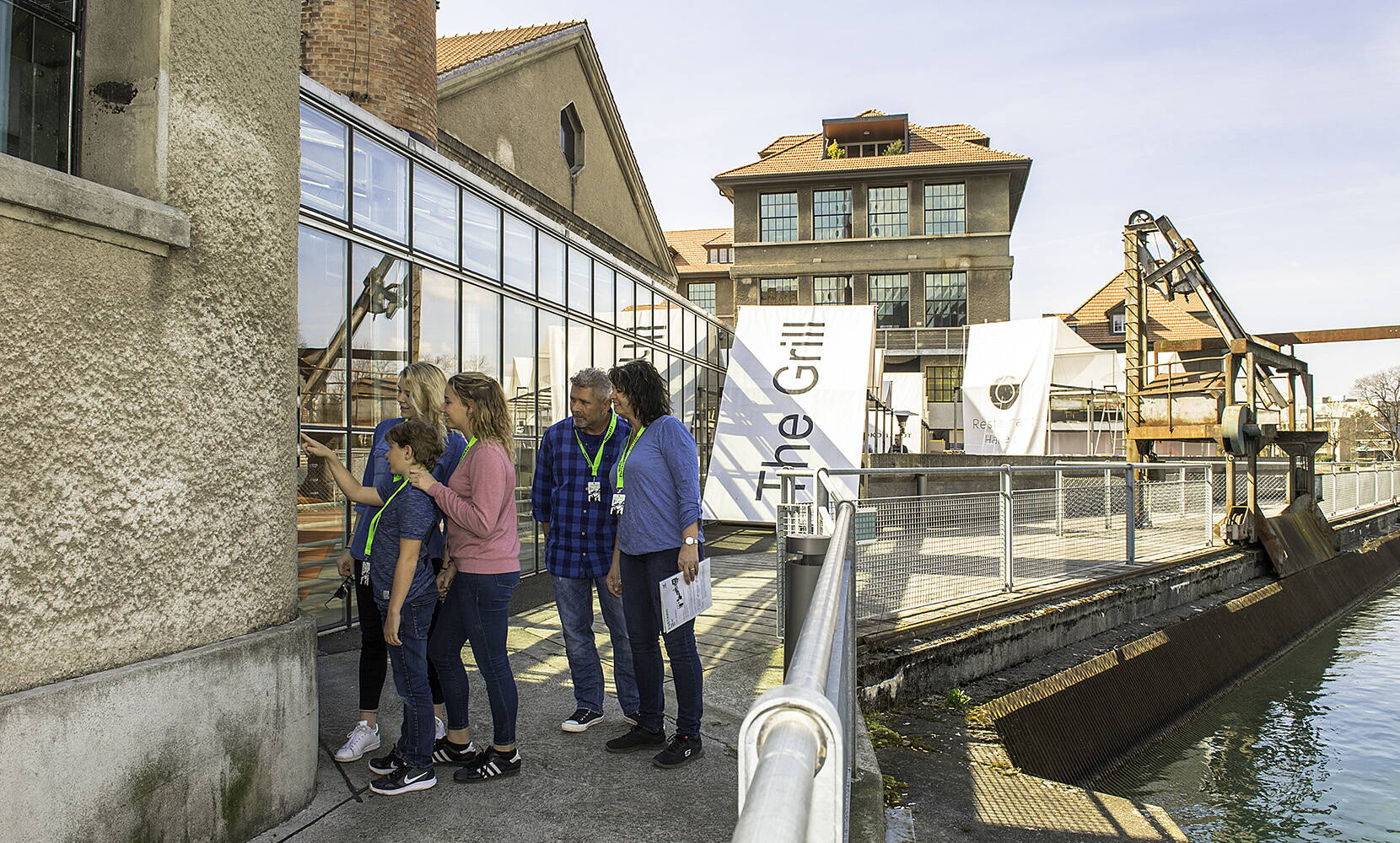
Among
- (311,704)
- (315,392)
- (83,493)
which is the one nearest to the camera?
(83,493)

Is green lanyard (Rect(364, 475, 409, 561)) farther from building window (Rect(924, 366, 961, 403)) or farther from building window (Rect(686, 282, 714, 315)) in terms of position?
building window (Rect(686, 282, 714, 315))

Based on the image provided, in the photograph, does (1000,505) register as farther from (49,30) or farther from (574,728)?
(49,30)

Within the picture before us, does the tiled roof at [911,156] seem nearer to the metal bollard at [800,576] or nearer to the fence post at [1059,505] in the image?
the fence post at [1059,505]

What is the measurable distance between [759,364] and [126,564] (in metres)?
12.2

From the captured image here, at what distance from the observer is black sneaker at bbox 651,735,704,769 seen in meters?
4.26

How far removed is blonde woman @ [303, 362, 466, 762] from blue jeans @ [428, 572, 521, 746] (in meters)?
0.13

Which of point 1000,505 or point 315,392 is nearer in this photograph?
point 315,392

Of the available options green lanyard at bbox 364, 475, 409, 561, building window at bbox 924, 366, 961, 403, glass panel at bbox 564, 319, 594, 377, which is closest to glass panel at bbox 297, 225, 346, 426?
green lanyard at bbox 364, 475, 409, 561

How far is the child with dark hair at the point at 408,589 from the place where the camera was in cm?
389

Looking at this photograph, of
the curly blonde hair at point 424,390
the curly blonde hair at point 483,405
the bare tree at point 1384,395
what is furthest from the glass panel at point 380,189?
the bare tree at point 1384,395

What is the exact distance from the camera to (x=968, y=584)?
8.14 m

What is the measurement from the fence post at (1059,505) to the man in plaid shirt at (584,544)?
19.2ft

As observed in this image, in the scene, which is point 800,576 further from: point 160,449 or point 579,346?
point 579,346

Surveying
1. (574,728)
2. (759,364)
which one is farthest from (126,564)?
(759,364)
